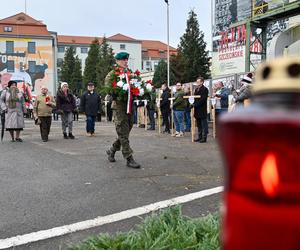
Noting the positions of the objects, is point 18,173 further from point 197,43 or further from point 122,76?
point 197,43

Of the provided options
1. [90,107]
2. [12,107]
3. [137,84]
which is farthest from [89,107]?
[137,84]

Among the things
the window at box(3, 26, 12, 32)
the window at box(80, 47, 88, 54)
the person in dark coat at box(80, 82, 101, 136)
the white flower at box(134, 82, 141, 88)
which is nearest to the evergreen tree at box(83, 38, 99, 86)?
the window at box(3, 26, 12, 32)

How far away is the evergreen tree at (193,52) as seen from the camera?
209ft

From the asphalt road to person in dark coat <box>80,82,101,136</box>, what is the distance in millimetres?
4923

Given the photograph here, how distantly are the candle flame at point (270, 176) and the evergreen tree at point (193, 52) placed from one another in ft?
206

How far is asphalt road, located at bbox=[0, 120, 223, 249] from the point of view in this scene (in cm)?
492

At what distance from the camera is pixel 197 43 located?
6600 cm

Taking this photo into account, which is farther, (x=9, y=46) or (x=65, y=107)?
(x=9, y=46)

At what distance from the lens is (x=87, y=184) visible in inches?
276

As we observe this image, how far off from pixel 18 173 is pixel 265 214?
26.2 feet

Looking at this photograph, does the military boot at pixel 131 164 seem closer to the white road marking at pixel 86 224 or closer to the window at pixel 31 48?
the white road marking at pixel 86 224

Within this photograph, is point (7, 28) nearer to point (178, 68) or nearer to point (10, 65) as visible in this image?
point (10, 65)

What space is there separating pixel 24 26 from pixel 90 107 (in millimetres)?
89952

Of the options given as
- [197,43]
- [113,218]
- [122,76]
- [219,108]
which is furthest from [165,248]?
[197,43]
